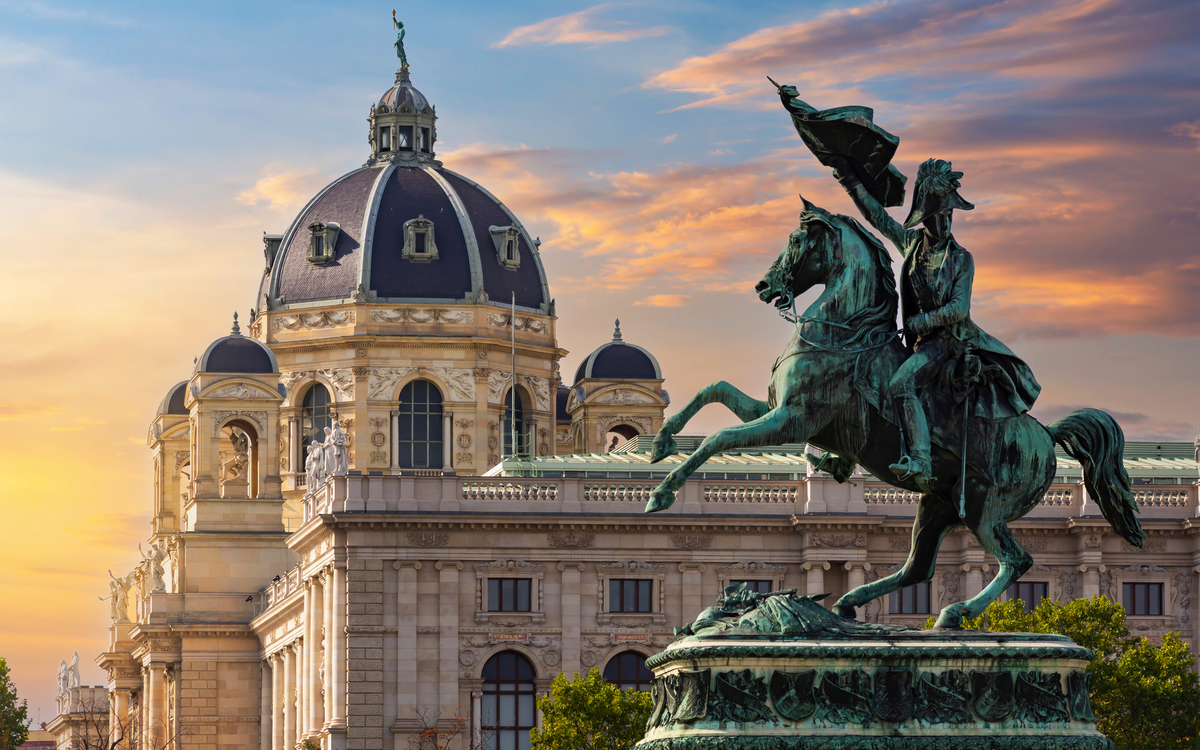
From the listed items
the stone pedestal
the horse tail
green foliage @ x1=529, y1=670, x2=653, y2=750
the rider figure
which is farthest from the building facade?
the stone pedestal

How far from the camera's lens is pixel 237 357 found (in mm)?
117562

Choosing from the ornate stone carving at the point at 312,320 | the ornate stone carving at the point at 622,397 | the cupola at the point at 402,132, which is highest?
the cupola at the point at 402,132

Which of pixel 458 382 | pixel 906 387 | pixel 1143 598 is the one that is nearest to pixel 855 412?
pixel 906 387

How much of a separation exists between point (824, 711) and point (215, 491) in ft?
321

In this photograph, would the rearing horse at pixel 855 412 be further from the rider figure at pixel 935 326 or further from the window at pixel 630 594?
the window at pixel 630 594

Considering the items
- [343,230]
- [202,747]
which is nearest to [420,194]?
[343,230]

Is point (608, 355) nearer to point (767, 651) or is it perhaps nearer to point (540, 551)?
point (540, 551)

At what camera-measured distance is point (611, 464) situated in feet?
321

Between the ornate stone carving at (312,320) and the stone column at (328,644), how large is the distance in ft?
122

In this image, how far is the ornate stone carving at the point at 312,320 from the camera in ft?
409

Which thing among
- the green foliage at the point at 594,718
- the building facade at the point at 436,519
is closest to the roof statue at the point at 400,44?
the building facade at the point at 436,519

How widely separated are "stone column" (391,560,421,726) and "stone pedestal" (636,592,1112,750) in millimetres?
63425

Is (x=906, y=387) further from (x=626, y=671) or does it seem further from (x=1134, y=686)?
(x=626, y=671)

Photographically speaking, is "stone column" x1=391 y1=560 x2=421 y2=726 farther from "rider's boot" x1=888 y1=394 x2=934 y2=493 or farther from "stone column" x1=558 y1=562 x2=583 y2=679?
"rider's boot" x1=888 y1=394 x2=934 y2=493
